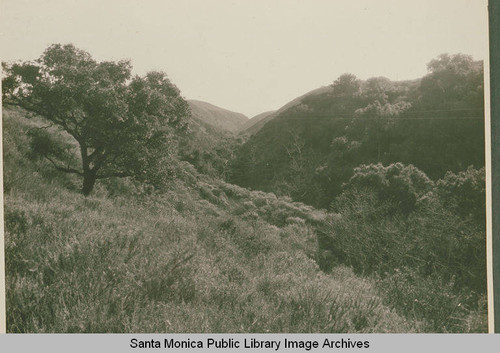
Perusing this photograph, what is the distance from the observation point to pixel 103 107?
9547mm

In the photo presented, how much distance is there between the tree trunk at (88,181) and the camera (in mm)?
9695

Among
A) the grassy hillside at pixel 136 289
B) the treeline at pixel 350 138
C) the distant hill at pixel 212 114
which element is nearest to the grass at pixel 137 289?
the grassy hillside at pixel 136 289

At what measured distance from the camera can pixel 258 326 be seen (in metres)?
3.81

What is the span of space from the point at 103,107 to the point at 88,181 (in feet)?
6.69

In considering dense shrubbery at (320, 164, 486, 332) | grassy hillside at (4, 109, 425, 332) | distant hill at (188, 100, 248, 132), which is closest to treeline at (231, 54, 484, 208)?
dense shrubbery at (320, 164, 486, 332)

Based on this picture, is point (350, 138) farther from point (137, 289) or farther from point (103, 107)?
point (137, 289)

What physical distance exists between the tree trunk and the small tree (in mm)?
21

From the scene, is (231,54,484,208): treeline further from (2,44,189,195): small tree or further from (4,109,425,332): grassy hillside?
(4,109,425,332): grassy hillside

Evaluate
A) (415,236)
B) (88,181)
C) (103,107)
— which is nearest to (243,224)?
(88,181)

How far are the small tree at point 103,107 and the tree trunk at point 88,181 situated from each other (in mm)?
21

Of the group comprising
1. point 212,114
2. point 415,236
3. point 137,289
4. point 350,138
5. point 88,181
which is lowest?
point 415,236

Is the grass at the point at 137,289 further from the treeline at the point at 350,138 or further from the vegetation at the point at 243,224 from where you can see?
the treeline at the point at 350,138

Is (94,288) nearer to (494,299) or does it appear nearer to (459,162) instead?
(494,299)
